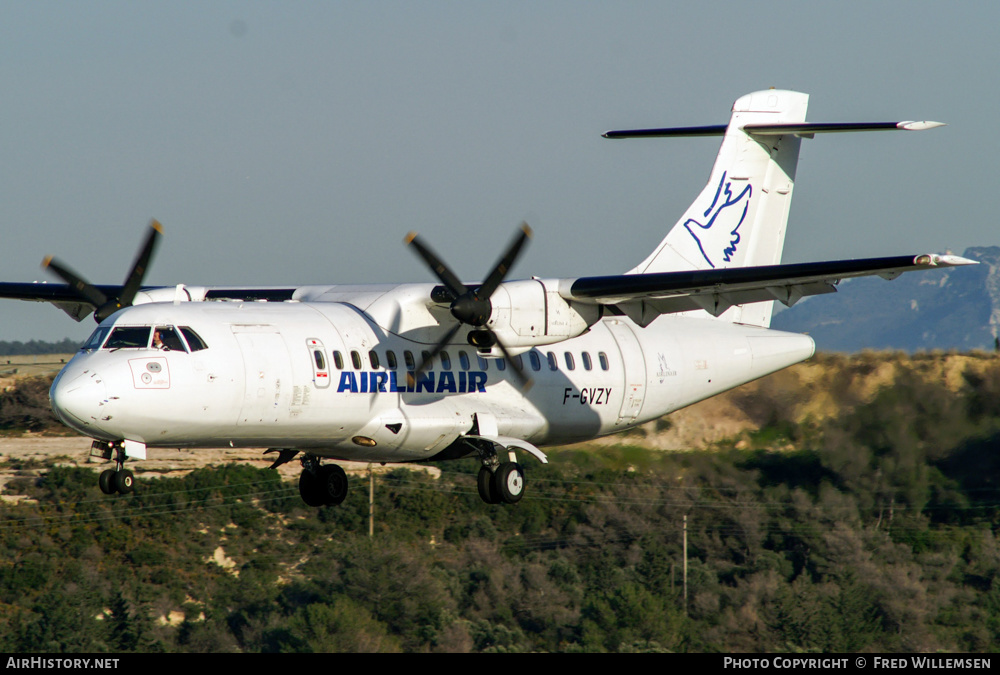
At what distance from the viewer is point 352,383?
16000 millimetres

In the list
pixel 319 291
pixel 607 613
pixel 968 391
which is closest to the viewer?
pixel 319 291

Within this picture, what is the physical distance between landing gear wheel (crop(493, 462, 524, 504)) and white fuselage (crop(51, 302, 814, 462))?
61cm

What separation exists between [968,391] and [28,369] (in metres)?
37.2

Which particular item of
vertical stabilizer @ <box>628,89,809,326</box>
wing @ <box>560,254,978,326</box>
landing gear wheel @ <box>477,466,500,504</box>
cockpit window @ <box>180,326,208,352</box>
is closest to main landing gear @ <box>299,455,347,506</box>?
landing gear wheel @ <box>477,466,500,504</box>

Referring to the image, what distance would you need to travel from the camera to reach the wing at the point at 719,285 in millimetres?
14930

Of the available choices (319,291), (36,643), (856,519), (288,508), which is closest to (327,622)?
(288,508)

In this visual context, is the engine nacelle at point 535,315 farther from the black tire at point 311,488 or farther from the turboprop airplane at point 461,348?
the black tire at point 311,488

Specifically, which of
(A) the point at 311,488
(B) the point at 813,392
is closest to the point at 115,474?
(A) the point at 311,488

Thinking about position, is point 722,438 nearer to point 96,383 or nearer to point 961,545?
point 961,545

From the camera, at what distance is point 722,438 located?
27234mm

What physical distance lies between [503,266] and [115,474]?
6.04 metres

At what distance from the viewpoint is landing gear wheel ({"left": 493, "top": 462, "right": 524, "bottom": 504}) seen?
17.5m

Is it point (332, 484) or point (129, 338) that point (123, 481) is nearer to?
point (129, 338)

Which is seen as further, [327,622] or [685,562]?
[685,562]
